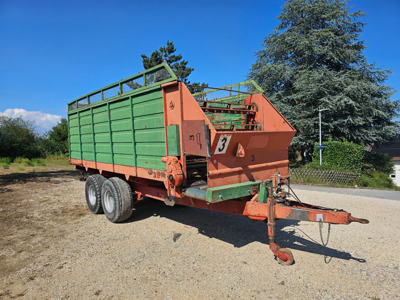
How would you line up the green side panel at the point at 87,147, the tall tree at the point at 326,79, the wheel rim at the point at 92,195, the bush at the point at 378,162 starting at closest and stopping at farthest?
the wheel rim at the point at 92,195 < the green side panel at the point at 87,147 < the tall tree at the point at 326,79 < the bush at the point at 378,162

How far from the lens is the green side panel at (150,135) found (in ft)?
12.9

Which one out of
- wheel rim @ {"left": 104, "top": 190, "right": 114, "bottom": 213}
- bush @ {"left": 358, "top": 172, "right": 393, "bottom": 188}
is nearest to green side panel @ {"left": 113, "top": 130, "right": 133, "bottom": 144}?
wheel rim @ {"left": 104, "top": 190, "right": 114, "bottom": 213}

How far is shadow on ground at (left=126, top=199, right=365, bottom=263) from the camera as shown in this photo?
3.98 metres

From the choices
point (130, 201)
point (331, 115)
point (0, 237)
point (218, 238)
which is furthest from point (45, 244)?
point (331, 115)

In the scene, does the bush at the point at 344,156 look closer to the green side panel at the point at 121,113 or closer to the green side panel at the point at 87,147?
the green side panel at the point at 87,147

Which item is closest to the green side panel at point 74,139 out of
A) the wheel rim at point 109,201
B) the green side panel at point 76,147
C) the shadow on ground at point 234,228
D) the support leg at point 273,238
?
the green side panel at point 76,147

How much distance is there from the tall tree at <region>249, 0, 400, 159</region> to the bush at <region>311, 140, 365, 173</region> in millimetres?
1379

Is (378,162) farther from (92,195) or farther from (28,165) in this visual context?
(28,165)

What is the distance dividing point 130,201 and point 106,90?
7.73 ft

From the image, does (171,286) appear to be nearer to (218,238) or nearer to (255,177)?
(218,238)

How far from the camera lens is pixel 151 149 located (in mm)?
4176

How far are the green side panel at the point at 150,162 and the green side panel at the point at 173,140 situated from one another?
0.29 metres

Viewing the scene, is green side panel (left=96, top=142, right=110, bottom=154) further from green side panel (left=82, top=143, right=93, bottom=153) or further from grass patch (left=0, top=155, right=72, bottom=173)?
grass patch (left=0, top=155, right=72, bottom=173)

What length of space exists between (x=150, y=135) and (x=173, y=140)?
2.08ft
